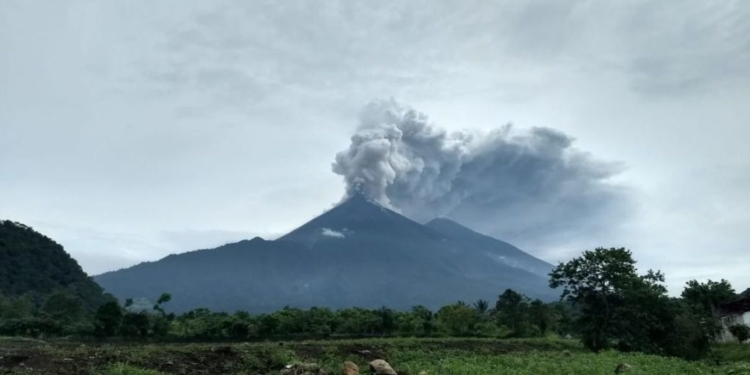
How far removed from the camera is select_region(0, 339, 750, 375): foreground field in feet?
51.9

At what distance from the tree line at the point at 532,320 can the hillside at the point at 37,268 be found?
65.5ft

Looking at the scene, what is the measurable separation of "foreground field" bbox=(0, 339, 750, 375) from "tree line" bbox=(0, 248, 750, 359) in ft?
28.3

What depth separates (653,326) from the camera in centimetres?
3584

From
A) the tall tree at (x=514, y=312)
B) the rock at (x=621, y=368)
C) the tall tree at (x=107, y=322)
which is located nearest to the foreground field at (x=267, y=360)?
the rock at (x=621, y=368)

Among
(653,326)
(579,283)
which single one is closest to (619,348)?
(653,326)

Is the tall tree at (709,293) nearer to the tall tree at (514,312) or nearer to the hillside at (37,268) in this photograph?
the tall tree at (514,312)

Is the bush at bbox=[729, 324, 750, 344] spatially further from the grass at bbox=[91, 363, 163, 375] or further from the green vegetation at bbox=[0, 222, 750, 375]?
the grass at bbox=[91, 363, 163, 375]

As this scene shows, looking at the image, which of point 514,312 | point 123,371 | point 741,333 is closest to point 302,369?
point 123,371

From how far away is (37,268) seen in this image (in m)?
89.2

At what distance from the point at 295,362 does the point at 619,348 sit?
78.2 feet

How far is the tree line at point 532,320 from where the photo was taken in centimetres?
3625

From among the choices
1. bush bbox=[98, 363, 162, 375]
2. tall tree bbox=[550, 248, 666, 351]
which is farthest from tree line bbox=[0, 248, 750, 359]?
bush bbox=[98, 363, 162, 375]

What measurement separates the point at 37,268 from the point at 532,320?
229 ft

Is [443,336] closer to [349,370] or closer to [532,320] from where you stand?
[532,320]
